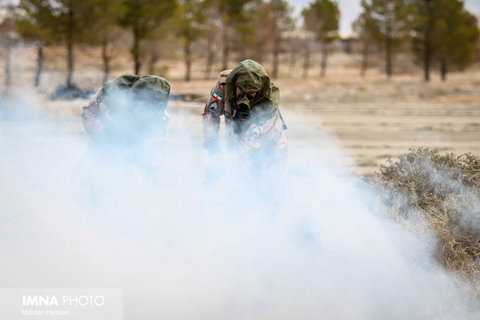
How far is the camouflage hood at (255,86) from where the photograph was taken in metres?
3.79

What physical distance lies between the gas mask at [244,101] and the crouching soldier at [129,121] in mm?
889

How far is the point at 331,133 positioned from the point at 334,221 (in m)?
6.76

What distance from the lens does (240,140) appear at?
4066 mm

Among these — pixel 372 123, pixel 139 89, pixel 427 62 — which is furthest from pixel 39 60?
pixel 427 62

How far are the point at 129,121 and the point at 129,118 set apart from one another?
49 mm

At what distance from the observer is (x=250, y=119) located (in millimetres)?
3980

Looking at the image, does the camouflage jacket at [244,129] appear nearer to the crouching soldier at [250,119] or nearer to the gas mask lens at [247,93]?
the crouching soldier at [250,119]

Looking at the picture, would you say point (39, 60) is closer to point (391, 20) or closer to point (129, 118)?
point (129, 118)

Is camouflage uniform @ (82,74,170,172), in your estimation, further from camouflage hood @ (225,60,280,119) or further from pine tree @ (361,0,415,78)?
pine tree @ (361,0,415,78)

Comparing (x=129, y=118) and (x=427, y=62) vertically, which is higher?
(x=427, y=62)

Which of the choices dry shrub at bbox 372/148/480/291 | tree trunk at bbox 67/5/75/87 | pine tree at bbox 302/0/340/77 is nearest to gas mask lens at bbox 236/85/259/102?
dry shrub at bbox 372/148/480/291

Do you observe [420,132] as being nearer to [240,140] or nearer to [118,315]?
[240,140]

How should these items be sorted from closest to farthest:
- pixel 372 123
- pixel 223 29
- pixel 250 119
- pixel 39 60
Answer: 1. pixel 250 119
2. pixel 372 123
3. pixel 39 60
4. pixel 223 29

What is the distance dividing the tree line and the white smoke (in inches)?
740
